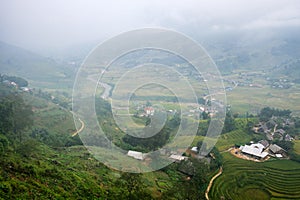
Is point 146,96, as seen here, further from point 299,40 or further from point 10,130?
point 299,40

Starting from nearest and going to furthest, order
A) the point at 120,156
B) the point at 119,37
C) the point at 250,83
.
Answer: the point at 119,37 < the point at 120,156 < the point at 250,83

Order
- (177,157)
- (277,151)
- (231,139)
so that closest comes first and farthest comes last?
(177,157) < (277,151) < (231,139)

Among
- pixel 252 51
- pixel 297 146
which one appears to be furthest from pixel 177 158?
pixel 252 51

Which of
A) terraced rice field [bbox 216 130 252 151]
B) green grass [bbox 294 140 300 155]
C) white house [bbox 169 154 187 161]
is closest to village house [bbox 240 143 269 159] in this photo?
terraced rice field [bbox 216 130 252 151]

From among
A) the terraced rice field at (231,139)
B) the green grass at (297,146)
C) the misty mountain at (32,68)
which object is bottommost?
the terraced rice field at (231,139)

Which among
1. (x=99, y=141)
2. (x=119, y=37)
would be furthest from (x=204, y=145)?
(x=119, y=37)

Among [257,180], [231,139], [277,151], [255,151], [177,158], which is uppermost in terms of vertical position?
[277,151]

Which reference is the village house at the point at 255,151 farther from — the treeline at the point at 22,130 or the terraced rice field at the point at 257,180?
the treeline at the point at 22,130

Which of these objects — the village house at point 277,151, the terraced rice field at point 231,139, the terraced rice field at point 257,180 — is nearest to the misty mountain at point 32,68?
the terraced rice field at point 231,139

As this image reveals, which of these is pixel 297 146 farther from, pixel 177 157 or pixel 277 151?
pixel 177 157
